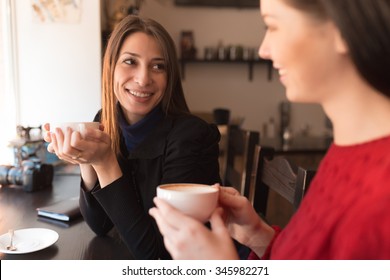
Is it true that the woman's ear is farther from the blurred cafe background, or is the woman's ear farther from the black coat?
the blurred cafe background

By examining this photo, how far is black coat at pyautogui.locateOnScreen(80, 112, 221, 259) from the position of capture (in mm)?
896

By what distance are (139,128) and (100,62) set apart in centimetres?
122

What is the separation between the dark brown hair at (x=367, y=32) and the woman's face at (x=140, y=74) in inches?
27.2

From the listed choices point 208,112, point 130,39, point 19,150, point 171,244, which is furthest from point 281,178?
point 208,112

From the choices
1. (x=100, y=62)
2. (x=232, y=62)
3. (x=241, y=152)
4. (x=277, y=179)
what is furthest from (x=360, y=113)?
(x=232, y=62)

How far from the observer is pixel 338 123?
1.65ft

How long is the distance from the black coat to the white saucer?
10 cm

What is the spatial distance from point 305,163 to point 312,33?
7.07ft

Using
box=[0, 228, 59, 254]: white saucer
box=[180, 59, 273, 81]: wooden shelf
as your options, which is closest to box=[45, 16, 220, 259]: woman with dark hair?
box=[0, 228, 59, 254]: white saucer

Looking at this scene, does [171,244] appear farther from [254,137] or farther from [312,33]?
[254,137]

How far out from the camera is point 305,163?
253 cm

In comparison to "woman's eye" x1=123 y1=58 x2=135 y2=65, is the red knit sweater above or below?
below

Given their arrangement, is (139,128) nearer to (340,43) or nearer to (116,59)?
(116,59)
